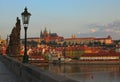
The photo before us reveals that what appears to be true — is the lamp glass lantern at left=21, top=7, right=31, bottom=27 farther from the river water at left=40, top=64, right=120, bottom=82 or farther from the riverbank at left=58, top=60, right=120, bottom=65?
the riverbank at left=58, top=60, right=120, bottom=65

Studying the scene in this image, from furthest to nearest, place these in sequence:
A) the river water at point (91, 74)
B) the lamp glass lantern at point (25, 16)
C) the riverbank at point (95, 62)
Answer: the riverbank at point (95, 62) → the river water at point (91, 74) → the lamp glass lantern at point (25, 16)

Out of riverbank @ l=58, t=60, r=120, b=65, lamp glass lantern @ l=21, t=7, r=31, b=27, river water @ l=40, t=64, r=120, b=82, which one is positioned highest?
lamp glass lantern @ l=21, t=7, r=31, b=27

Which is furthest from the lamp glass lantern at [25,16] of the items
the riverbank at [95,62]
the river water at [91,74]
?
the riverbank at [95,62]

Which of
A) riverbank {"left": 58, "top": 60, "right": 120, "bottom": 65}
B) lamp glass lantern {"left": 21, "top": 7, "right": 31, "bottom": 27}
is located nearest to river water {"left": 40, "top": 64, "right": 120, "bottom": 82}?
lamp glass lantern {"left": 21, "top": 7, "right": 31, "bottom": 27}

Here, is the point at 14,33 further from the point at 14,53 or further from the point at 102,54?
the point at 102,54

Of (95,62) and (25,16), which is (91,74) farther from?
(95,62)

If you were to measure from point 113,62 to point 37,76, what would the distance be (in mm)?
164554

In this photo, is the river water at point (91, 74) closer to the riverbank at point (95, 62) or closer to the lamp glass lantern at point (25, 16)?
the lamp glass lantern at point (25, 16)

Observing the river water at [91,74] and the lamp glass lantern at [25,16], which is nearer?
the lamp glass lantern at [25,16]

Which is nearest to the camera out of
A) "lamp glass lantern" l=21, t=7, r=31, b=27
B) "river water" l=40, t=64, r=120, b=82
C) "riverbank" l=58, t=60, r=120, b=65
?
"lamp glass lantern" l=21, t=7, r=31, b=27

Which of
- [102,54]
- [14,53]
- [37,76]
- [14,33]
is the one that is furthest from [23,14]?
[102,54]

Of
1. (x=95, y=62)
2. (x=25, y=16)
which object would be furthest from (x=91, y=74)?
(x=95, y=62)

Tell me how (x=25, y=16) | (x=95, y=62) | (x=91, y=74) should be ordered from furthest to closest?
(x=95, y=62)
(x=91, y=74)
(x=25, y=16)

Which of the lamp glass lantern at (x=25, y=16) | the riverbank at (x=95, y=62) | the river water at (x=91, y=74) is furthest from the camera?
the riverbank at (x=95, y=62)
